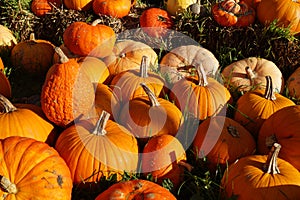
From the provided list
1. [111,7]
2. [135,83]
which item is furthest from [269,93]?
[111,7]

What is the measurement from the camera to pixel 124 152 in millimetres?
2980

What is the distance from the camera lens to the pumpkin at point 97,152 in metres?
2.92

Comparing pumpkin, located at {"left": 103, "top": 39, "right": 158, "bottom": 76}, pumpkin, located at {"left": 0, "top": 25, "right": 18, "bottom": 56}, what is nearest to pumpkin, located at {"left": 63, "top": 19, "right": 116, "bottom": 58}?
pumpkin, located at {"left": 103, "top": 39, "right": 158, "bottom": 76}

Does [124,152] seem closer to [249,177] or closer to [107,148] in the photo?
[107,148]

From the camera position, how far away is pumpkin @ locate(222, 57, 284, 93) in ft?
13.8

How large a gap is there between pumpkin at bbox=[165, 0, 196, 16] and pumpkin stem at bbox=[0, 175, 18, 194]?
11.0 ft

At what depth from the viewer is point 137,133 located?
3297 mm

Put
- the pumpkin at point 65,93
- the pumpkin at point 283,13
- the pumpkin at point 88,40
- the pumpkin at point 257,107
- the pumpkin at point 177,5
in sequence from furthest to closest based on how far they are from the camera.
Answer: the pumpkin at point 177,5 → the pumpkin at point 283,13 → the pumpkin at point 88,40 → the pumpkin at point 257,107 → the pumpkin at point 65,93

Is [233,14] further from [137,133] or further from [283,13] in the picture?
[137,133]

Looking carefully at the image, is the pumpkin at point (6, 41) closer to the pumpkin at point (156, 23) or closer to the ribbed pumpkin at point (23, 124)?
the pumpkin at point (156, 23)

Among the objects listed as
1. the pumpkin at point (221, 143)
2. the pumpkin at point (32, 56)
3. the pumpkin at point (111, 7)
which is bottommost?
the pumpkin at point (32, 56)

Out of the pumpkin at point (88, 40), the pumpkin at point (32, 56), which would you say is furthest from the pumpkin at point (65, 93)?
the pumpkin at point (32, 56)

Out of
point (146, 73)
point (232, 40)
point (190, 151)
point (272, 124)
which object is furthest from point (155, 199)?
point (232, 40)

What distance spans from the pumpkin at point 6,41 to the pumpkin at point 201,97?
2.43 metres
